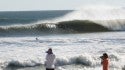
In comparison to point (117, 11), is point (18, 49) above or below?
below

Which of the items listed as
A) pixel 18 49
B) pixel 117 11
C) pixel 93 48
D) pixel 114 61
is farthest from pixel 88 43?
pixel 117 11

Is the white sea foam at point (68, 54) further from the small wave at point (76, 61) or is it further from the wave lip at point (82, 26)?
the wave lip at point (82, 26)

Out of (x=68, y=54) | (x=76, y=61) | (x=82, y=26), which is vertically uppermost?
(x=82, y=26)

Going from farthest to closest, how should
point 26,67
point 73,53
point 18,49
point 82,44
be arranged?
point 82,44 < point 18,49 < point 73,53 < point 26,67

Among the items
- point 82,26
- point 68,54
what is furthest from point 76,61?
point 82,26

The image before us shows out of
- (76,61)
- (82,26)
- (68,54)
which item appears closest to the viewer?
(76,61)

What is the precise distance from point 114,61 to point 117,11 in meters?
45.6

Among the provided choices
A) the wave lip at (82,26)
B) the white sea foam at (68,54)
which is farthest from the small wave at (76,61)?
the wave lip at (82,26)

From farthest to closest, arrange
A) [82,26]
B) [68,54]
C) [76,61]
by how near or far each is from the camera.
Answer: [82,26] → [68,54] → [76,61]

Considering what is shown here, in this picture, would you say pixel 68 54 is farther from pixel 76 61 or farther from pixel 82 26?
pixel 82 26

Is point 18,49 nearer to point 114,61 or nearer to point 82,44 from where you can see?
point 82,44

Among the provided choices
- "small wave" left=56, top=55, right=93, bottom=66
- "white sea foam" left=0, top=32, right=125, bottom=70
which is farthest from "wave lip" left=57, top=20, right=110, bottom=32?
"small wave" left=56, top=55, right=93, bottom=66

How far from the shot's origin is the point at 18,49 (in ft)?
85.5

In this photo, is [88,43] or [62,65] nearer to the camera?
[62,65]
